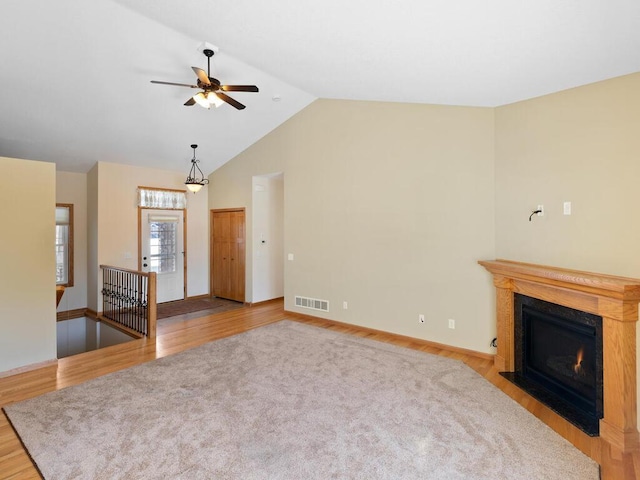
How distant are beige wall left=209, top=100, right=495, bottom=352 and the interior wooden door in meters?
1.38

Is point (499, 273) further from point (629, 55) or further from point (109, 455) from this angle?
point (109, 455)

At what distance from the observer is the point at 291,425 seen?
8.90 ft

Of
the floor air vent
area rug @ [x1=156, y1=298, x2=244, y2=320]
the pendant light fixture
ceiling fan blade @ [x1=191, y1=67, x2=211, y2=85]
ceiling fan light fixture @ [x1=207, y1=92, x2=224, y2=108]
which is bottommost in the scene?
area rug @ [x1=156, y1=298, x2=244, y2=320]

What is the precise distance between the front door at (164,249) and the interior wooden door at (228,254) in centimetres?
72

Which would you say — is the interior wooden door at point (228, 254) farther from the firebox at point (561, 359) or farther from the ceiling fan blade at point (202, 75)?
the firebox at point (561, 359)

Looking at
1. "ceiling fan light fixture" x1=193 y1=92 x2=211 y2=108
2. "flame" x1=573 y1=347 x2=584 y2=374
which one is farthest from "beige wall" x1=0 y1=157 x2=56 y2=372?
"flame" x1=573 y1=347 x2=584 y2=374

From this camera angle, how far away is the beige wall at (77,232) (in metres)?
6.28

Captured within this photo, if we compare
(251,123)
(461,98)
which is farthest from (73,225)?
(461,98)

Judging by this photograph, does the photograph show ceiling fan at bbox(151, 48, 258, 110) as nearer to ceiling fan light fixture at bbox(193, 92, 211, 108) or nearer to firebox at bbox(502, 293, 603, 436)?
ceiling fan light fixture at bbox(193, 92, 211, 108)

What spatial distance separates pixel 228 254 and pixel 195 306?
1.31m

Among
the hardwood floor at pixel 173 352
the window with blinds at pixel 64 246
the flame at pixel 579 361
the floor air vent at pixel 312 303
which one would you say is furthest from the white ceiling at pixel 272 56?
the floor air vent at pixel 312 303

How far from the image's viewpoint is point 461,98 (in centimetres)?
391

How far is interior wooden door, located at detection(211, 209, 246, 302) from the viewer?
7.16 metres

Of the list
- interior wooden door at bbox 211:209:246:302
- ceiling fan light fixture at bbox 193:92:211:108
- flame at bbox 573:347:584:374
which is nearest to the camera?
flame at bbox 573:347:584:374
